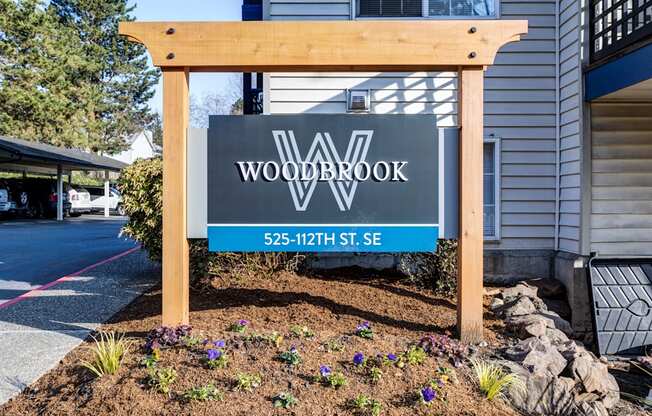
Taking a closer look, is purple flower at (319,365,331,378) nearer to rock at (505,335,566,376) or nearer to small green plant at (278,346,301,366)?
small green plant at (278,346,301,366)

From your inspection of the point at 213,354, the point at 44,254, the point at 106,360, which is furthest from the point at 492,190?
the point at 44,254

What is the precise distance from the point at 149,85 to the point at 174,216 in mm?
41373

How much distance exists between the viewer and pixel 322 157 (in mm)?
4441

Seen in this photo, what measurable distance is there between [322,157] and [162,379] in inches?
83.3

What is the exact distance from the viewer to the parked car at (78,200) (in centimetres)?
2619

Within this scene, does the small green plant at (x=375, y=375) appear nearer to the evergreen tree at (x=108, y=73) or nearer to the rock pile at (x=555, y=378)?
the rock pile at (x=555, y=378)

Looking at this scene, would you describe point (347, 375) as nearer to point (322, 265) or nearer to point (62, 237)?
point (322, 265)

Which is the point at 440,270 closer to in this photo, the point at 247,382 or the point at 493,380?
the point at 493,380

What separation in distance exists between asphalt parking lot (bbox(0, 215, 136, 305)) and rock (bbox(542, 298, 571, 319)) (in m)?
6.74

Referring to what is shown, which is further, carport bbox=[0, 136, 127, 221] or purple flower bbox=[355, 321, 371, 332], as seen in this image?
carport bbox=[0, 136, 127, 221]

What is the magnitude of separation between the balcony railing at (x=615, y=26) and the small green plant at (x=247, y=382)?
526cm

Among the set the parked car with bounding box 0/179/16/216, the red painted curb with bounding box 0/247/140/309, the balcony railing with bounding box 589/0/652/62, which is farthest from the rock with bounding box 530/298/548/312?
the parked car with bounding box 0/179/16/216

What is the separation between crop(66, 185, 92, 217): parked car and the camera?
2619cm

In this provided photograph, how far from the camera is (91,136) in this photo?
1414 inches
